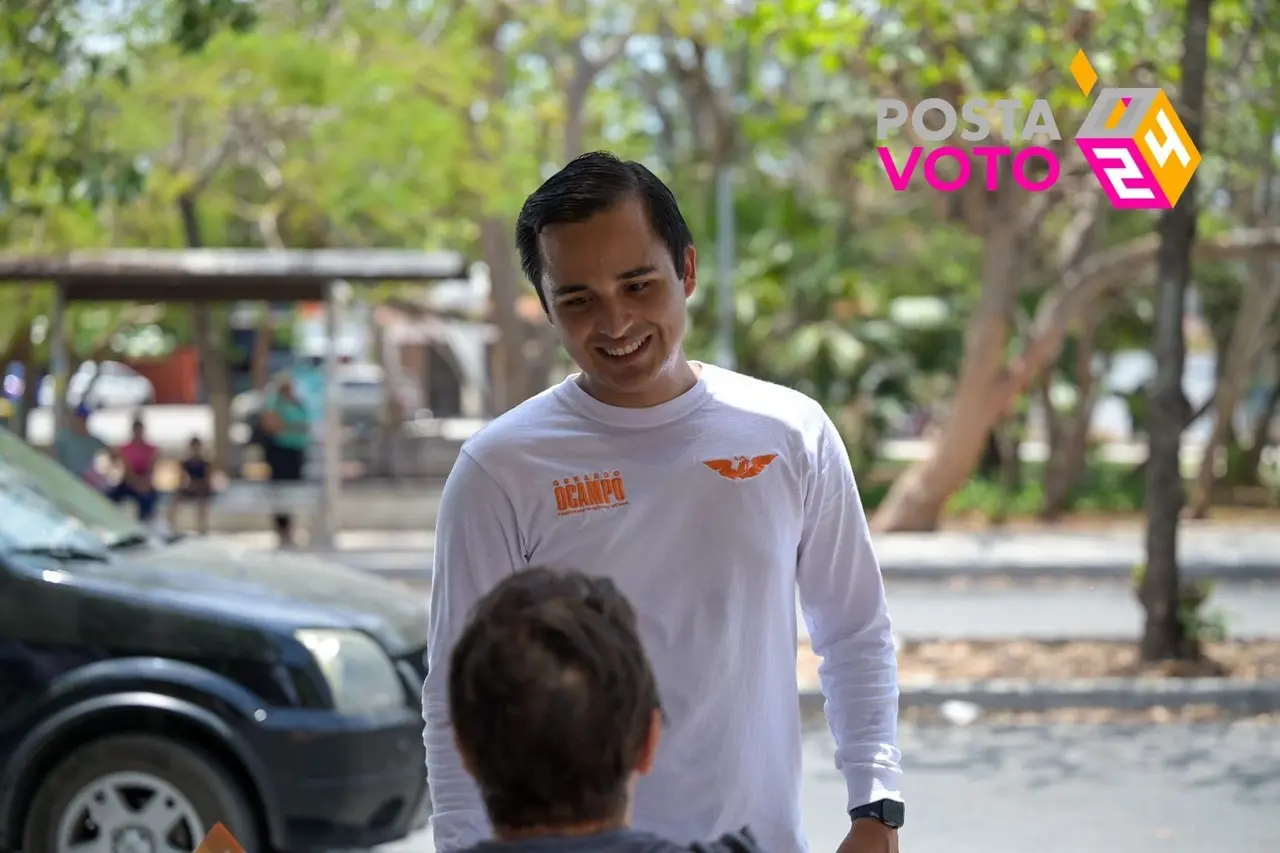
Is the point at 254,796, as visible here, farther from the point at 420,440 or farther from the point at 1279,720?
the point at 420,440

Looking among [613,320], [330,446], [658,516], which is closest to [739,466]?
[658,516]

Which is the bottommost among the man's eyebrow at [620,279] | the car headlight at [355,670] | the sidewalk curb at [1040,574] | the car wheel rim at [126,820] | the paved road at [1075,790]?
the paved road at [1075,790]

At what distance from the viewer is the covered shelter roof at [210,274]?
60.5 ft

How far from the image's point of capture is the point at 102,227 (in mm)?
24688

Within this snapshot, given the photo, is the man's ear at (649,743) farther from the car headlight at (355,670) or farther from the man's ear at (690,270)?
the car headlight at (355,670)

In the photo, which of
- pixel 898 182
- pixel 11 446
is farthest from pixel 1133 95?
pixel 11 446

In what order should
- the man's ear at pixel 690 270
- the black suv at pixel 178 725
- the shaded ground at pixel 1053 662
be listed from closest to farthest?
the man's ear at pixel 690 270 → the black suv at pixel 178 725 → the shaded ground at pixel 1053 662

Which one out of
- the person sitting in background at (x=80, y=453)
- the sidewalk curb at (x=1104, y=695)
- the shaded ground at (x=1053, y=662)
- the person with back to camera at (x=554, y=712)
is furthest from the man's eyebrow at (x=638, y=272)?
the person sitting in background at (x=80, y=453)

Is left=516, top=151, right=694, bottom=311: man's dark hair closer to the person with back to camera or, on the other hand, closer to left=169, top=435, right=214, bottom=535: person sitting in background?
the person with back to camera

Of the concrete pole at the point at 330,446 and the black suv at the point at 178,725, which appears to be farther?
the concrete pole at the point at 330,446

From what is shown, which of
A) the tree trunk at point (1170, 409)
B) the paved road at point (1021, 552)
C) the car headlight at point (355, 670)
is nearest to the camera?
the car headlight at point (355, 670)

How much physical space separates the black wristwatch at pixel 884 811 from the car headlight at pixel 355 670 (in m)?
3.39

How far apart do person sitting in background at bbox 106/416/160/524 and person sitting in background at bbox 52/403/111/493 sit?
0.55 ft

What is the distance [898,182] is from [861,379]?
65.5ft
